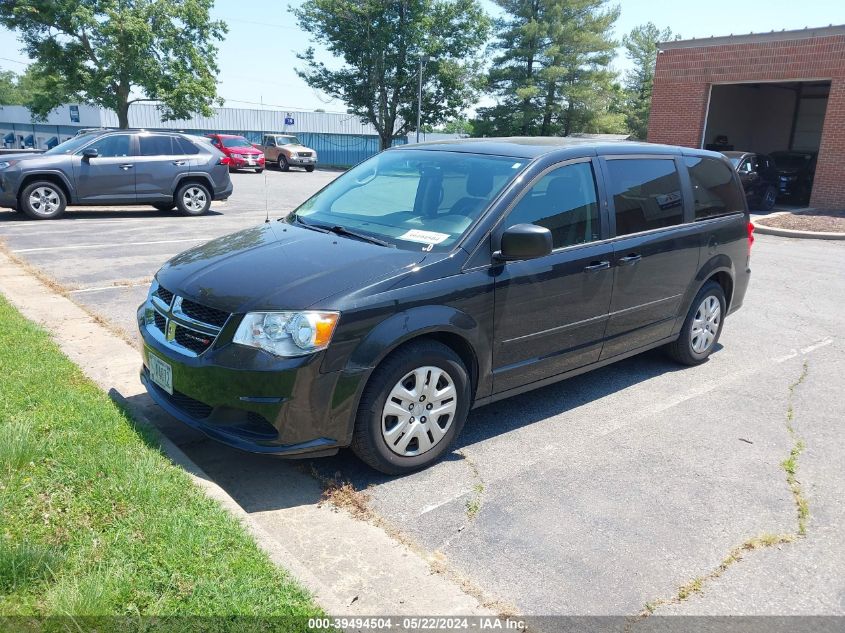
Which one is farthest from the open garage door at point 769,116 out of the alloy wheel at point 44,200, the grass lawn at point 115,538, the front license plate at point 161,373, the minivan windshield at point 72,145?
the grass lawn at point 115,538

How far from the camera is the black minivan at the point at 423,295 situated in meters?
3.59

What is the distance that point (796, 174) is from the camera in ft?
73.3

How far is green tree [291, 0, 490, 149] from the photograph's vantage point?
43.9m

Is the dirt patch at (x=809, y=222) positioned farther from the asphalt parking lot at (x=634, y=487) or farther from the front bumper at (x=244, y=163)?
the front bumper at (x=244, y=163)

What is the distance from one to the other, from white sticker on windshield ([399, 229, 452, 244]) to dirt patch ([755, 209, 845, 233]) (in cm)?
1360

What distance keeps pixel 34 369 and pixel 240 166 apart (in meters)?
27.5

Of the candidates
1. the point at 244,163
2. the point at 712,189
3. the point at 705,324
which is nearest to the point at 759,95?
the point at 244,163

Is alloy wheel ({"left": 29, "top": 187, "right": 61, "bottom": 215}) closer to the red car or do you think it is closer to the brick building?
the red car

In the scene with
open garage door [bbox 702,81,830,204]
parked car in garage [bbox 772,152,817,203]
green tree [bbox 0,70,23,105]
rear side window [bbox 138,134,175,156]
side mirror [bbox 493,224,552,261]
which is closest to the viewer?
side mirror [bbox 493,224,552,261]

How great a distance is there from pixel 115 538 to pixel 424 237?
90.5 inches

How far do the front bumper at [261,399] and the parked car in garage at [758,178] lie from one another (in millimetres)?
17650

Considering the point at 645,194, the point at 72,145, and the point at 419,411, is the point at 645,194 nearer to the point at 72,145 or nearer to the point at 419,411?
the point at 419,411

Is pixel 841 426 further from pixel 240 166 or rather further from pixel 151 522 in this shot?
pixel 240 166

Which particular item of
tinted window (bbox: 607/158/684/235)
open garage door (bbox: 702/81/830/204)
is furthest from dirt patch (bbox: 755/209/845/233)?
tinted window (bbox: 607/158/684/235)
